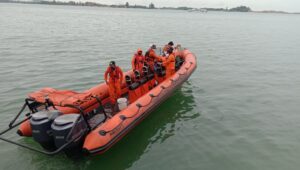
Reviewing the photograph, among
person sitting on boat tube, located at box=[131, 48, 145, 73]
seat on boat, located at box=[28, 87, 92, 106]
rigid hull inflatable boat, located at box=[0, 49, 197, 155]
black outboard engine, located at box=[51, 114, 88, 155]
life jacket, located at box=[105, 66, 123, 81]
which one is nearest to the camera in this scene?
black outboard engine, located at box=[51, 114, 88, 155]

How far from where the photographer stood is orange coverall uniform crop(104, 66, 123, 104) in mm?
6055

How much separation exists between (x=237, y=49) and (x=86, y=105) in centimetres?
1372

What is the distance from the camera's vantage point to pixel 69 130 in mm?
3998

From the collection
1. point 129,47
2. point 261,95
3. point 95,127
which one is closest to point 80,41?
point 129,47

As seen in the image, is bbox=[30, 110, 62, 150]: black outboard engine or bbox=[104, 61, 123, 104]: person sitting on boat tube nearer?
bbox=[30, 110, 62, 150]: black outboard engine

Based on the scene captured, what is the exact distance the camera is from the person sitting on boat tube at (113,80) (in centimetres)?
605

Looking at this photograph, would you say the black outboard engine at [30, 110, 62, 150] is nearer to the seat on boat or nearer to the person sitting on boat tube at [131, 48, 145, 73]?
the seat on boat

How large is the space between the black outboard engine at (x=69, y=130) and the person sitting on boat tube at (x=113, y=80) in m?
1.81

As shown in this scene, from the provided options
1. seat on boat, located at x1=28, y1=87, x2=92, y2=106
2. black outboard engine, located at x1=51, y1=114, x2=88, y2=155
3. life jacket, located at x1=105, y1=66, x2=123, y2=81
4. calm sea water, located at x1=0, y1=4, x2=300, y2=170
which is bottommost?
→ calm sea water, located at x1=0, y1=4, x2=300, y2=170

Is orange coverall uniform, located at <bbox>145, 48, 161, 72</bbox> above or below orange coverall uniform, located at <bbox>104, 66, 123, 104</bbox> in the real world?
above

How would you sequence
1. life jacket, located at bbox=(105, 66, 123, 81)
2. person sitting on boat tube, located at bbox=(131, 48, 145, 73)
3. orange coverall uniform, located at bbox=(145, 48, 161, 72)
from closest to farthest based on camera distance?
life jacket, located at bbox=(105, 66, 123, 81), person sitting on boat tube, located at bbox=(131, 48, 145, 73), orange coverall uniform, located at bbox=(145, 48, 161, 72)

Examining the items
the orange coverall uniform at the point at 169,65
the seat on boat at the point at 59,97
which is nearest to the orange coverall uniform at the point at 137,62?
the orange coverall uniform at the point at 169,65

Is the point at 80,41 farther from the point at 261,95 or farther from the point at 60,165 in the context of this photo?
the point at 60,165

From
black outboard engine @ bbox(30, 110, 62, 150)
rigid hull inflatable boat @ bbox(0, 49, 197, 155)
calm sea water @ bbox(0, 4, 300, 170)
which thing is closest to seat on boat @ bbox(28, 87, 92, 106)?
rigid hull inflatable boat @ bbox(0, 49, 197, 155)
